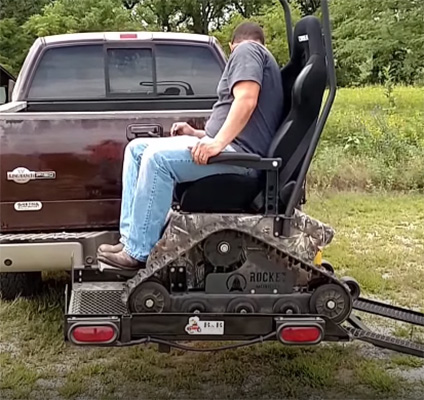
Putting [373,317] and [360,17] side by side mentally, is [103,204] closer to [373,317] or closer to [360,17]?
[373,317]

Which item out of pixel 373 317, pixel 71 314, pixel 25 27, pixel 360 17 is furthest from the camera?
pixel 25 27

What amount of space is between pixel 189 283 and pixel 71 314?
1.93 feet

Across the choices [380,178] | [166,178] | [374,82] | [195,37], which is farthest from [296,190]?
[374,82]

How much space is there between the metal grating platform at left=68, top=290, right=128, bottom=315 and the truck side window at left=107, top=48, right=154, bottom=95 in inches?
105

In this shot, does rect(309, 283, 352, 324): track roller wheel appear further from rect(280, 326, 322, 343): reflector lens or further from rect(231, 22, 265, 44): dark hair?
rect(231, 22, 265, 44): dark hair

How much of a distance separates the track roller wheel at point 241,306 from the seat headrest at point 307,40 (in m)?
1.25

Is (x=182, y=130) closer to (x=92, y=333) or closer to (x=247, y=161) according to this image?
(x=247, y=161)

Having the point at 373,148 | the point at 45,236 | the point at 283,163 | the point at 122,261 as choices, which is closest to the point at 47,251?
the point at 45,236

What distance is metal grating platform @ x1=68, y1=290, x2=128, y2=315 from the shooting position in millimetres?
3559

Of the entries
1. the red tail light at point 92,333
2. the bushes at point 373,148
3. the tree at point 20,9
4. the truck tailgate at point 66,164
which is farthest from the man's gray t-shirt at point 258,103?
the tree at point 20,9

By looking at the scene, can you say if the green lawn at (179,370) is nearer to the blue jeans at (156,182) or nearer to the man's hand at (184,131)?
the blue jeans at (156,182)

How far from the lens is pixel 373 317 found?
17.5ft

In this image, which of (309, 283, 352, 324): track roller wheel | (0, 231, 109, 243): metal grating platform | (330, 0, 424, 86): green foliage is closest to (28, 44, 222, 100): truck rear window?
(0, 231, 109, 243): metal grating platform

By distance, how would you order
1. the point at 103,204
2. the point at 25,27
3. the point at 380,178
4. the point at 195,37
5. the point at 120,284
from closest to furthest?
the point at 120,284 < the point at 103,204 < the point at 195,37 < the point at 380,178 < the point at 25,27
